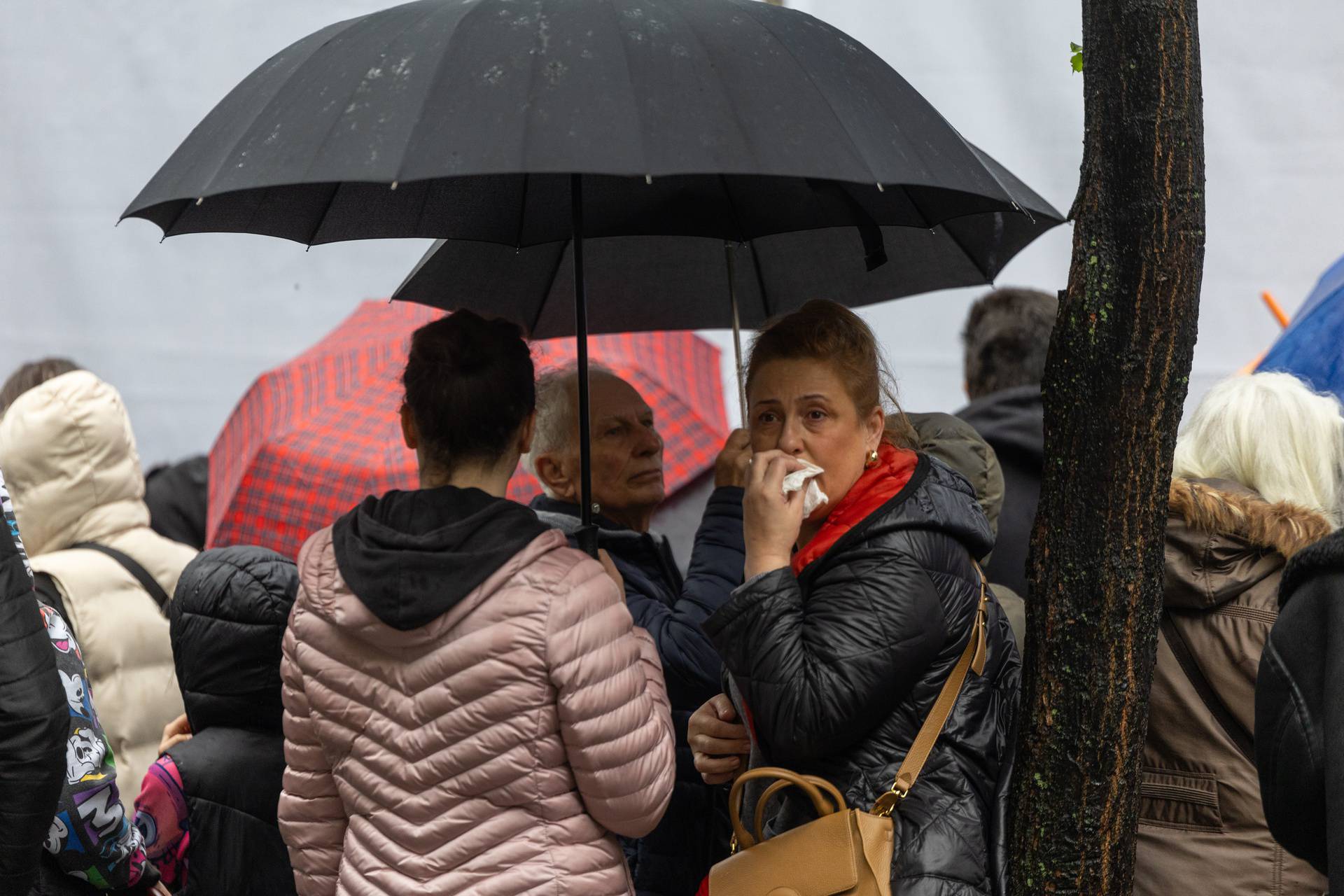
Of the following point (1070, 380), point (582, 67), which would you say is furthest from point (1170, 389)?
point (582, 67)

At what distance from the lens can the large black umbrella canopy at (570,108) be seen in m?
1.83

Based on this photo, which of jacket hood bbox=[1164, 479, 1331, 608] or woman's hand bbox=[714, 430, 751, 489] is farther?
woman's hand bbox=[714, 430, 751, 489]

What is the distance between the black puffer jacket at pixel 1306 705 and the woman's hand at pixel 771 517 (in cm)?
73

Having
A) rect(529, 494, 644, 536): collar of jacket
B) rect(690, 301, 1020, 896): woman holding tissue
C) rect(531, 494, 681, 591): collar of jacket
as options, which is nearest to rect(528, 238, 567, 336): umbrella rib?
rect(529, 494, 644, 536): collar of jacket

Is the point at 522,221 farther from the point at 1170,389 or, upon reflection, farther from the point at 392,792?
the point at 1170,389

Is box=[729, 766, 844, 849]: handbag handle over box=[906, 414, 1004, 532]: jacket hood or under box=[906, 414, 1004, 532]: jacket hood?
under

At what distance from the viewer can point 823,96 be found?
1.99 m

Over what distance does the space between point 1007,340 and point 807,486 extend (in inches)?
72.2

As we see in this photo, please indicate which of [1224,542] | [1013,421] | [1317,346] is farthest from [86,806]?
[1317,346]

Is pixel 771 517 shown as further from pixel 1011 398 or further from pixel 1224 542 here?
pixel 1011 398

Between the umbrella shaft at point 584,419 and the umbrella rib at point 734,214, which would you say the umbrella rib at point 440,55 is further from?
the umbrella rib at point 734,214

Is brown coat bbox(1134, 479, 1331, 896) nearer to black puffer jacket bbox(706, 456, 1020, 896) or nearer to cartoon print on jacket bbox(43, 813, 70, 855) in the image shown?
black puffer jacket bbox(706, 456, 1020, 896)

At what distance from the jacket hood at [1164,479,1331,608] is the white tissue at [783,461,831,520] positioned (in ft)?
2.24

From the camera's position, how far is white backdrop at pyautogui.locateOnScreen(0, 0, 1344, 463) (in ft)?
16.4
